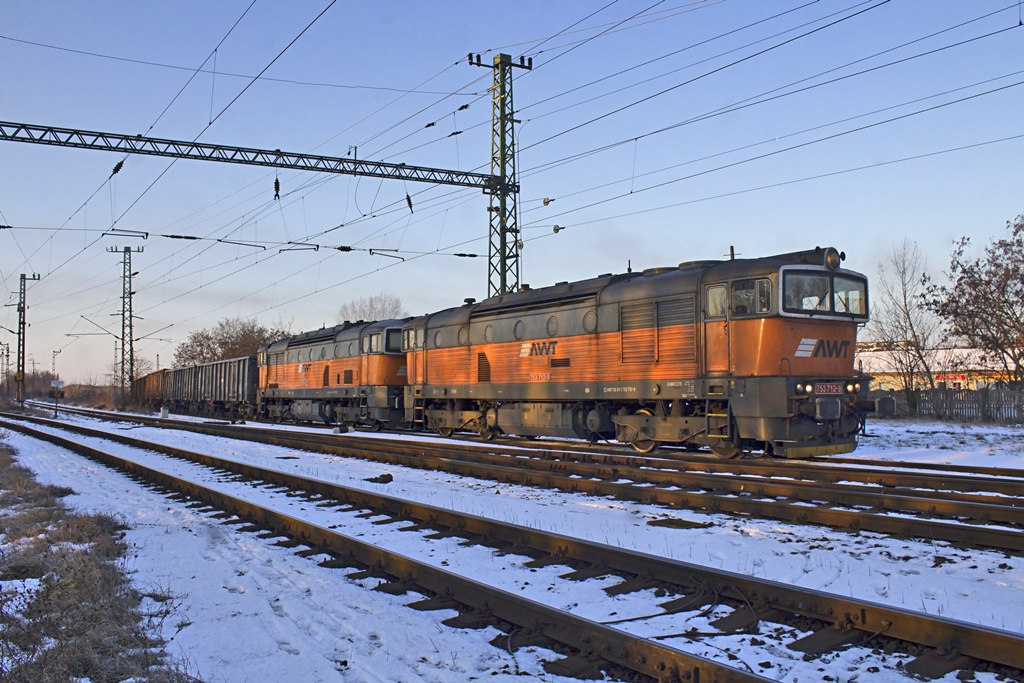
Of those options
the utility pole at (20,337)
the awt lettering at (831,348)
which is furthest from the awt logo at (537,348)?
the utility pole at (20,337)

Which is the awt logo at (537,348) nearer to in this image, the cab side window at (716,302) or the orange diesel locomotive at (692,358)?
the orange diesel locomotive at (692,358)

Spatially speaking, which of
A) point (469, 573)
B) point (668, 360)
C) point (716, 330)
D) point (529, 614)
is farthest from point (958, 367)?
point (529, 614)

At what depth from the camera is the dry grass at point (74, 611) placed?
4293mm

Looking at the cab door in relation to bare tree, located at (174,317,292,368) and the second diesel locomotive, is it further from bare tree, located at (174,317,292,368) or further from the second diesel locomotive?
bare tree, located at (174,317,292,368)

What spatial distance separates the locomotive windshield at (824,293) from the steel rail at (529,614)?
8856 mm

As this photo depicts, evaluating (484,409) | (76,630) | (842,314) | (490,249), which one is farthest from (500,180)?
(76,630)

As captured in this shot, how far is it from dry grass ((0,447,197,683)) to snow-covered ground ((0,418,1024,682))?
24 cm

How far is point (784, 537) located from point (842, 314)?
24.0 feet

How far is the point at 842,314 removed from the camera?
13.6 m

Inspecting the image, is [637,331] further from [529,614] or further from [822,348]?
[529,614]

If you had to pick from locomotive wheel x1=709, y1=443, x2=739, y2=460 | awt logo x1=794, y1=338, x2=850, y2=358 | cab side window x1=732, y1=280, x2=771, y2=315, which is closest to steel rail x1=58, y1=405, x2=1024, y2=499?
locomotive wheel x1=709, y1=443, x2=739, y2=460

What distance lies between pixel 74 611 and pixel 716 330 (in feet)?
36.2

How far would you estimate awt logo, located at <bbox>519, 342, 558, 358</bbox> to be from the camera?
57.6 ft

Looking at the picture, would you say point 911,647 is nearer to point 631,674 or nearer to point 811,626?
point 811,626
